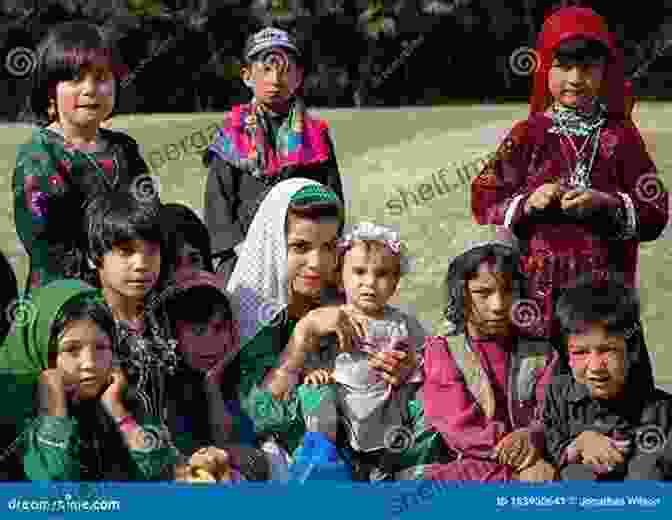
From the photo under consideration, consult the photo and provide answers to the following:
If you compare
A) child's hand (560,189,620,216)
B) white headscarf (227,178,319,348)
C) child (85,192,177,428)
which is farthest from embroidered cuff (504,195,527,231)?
child (85,192,177,428)

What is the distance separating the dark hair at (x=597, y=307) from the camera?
18.4 feet

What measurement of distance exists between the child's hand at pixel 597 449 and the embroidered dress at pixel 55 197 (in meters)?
1.64

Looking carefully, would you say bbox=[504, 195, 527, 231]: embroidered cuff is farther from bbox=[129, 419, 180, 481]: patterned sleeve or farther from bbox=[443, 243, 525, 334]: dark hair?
bbox=[129, 419, 180, 481]: patterned sleeve

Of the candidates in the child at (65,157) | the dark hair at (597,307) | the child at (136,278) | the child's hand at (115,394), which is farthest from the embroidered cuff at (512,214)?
the child's hand at (115,394)

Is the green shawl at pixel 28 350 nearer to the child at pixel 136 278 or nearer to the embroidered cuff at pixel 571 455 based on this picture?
the child at pixel 136 278

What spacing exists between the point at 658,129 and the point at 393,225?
1.00m

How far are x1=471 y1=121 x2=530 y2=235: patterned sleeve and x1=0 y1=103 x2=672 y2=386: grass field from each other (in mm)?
67

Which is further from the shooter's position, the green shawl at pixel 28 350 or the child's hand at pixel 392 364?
the child's hand at pixel 392 364

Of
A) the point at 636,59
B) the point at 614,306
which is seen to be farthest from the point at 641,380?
the point at 636,59

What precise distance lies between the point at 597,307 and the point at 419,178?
795 mm

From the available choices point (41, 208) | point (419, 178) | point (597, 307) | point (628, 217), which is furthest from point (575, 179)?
point (41, 208)

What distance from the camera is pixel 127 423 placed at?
18.3 feet

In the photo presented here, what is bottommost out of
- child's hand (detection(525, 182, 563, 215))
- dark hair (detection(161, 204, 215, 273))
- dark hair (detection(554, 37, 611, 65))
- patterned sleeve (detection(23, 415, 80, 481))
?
patterned sleeve (detection(23, 415, 80, 481))

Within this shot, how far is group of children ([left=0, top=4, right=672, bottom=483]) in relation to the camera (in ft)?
18.2
